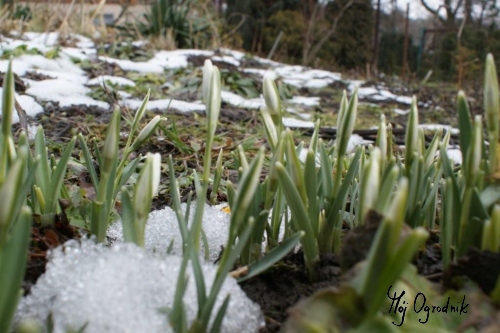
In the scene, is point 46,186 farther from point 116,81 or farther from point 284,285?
point 116,81

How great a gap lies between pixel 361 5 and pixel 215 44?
6602 mm

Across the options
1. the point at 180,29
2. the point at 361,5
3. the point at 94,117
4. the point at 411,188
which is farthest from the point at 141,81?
the point at 361,5

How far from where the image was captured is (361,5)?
13.0 meters

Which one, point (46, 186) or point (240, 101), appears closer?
point (46, 186)

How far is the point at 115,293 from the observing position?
0.71 metres

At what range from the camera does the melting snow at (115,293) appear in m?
0.68

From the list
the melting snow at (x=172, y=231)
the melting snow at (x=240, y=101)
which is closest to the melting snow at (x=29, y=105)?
the melting snow at (x=240, y=101)

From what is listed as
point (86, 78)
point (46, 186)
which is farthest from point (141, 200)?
point (86, 78)

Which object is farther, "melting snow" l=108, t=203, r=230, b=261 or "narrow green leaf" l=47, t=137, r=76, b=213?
"melting snow" l=108, t=203, r=230, b=261

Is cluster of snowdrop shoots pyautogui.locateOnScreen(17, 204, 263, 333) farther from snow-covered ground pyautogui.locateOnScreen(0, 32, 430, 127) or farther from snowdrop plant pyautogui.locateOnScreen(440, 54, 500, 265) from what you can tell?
snow-covered ground pyautogui.locateOnScreen(0, 32, 430, 127)

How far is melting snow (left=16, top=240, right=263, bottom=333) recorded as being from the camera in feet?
2.25

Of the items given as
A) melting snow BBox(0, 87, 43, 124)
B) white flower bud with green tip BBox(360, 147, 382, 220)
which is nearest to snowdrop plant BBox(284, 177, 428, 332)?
white flower bud with green tip BBox(360, 147, 382, 220)

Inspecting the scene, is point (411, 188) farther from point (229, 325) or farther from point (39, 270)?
point (39, 270)

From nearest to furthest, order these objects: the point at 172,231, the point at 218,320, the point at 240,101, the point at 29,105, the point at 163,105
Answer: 1. the point at 218,320
2. the point at 172,231
3. the point at 29,105
4. the point at 163,105
5. the point at 240,101
